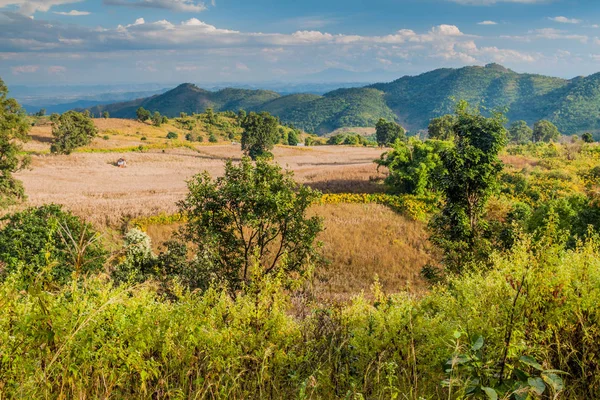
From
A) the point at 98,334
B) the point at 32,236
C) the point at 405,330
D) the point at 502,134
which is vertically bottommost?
the point at 32,236

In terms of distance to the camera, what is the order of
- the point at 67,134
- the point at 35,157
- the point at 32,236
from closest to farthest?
the point at 32,236, the point at 35,157, the point at 67,134

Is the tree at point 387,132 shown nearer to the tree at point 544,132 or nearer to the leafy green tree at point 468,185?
the tree at point 544,132

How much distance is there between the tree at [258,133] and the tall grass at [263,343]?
225 ft

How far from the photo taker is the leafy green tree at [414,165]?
117ft

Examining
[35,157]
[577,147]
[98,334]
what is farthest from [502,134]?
[35,157]

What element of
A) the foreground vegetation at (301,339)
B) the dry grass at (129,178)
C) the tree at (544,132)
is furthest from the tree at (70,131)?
the tree at (544,132)

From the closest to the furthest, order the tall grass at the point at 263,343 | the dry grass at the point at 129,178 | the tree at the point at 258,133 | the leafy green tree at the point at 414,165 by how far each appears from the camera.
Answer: the tall grass at the point at 263,343, the dry grass at the point at 129,178, the leafy green tree at the point at 414,165, the tree at the point at 258,133

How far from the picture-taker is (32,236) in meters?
14.2

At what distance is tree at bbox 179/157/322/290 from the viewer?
11.4 m

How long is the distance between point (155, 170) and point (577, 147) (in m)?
60.9

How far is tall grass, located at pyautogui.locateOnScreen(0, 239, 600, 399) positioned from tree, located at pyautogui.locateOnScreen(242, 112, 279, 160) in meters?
68.5

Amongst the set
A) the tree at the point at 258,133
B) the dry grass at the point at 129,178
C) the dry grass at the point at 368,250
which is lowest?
the dry grass at the point at 368,250

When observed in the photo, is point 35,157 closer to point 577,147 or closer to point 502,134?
point 502,134

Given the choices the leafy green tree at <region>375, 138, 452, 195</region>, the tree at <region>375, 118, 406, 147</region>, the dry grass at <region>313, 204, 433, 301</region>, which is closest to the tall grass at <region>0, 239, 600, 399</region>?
the dry grass at <region>313, 204, 433, 301</region>
